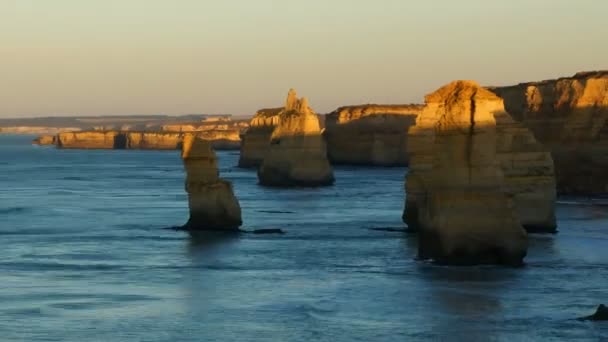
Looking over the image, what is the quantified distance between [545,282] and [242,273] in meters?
10.2

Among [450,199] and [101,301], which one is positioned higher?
[450,199]

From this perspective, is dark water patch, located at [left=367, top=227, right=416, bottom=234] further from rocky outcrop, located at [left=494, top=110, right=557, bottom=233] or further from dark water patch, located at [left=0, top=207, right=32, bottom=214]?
dark water patch, located at [left=0, top=207, right=32, bottom=214]

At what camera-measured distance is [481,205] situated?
4075cm

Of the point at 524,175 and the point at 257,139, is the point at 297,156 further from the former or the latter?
the point at 524,175

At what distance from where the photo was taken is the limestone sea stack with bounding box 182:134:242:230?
54656mm

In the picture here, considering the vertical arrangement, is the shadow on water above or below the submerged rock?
below

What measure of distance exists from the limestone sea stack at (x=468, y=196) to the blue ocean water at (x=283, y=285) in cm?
71

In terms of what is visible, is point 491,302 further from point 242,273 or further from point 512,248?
point 242,273

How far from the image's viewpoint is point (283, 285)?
4084 centimetres

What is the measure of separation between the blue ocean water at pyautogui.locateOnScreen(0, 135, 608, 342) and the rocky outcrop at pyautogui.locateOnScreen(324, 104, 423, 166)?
9304 centimetres

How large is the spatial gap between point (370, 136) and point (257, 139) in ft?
71.5

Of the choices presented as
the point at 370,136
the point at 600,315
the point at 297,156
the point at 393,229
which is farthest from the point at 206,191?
the point at 370,136

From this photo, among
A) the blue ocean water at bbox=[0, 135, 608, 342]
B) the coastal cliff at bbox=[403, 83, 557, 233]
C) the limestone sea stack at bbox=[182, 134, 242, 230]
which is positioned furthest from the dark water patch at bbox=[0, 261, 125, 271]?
the coastal cliff at bbox=[403, 83, 557, 233]

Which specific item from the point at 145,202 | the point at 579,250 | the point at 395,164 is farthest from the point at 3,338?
the point at 395,164
